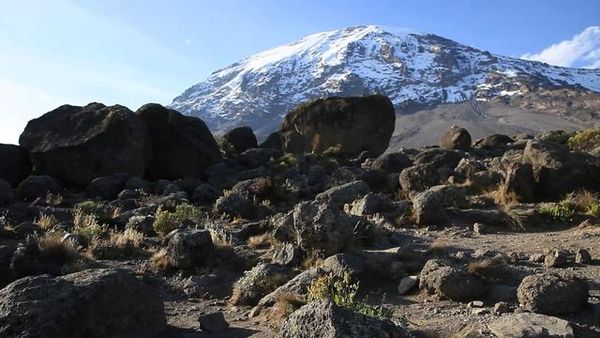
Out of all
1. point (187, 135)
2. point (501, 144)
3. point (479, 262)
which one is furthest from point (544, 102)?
point (479, 262)

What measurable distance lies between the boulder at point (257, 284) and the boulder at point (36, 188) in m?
14.7

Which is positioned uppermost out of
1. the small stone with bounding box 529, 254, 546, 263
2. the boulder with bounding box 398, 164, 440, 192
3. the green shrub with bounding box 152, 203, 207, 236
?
the boulder with bounding box 398, 164, 440, 192

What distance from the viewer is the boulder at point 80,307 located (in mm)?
5102

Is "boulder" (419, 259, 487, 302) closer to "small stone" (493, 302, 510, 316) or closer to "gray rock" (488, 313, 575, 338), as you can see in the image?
"small stone" (493, 302, 510, 316)

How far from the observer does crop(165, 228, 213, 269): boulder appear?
961cm

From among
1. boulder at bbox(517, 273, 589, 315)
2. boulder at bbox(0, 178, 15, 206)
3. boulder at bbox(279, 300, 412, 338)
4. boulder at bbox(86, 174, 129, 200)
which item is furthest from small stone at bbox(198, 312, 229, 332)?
boulder at bbox(86, 174, 129, 200)

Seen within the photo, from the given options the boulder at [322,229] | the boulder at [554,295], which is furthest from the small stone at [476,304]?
the boulder at [322,229]

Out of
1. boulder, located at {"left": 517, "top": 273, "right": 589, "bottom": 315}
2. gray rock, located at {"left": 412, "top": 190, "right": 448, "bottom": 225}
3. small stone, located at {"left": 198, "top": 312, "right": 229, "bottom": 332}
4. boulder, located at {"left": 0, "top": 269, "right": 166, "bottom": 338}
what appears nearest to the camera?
boulder, located at {"left": 0, "top": 269, "right": 166, "bottom": 338}

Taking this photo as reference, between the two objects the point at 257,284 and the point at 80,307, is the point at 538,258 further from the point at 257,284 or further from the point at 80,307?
the point at 80,307

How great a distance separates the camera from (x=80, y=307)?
5.35 metres

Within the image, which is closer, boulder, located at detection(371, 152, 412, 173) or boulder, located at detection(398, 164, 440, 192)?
boulder, located at detection(398, 164, 440, 192)

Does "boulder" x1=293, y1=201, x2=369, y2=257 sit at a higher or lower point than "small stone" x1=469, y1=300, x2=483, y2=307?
higher

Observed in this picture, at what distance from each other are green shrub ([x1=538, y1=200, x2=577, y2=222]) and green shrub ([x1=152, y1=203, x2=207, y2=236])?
7748mm

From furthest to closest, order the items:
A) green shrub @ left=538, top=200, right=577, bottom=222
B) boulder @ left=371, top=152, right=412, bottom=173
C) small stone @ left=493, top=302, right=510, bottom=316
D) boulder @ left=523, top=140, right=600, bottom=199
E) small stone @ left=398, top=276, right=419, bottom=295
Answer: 1. boulder @ left=371, top=152, right=412, bottom=173
2. boulder @ left=523, top=140, right=600, bottom=199
3. green shrub @ left=538, top=200, right=577, bottom=222
4. small stone @ left=398, top=276, right=419, bottom=295
5. small stone @ left=493, top=302, right=510, bottom=316
